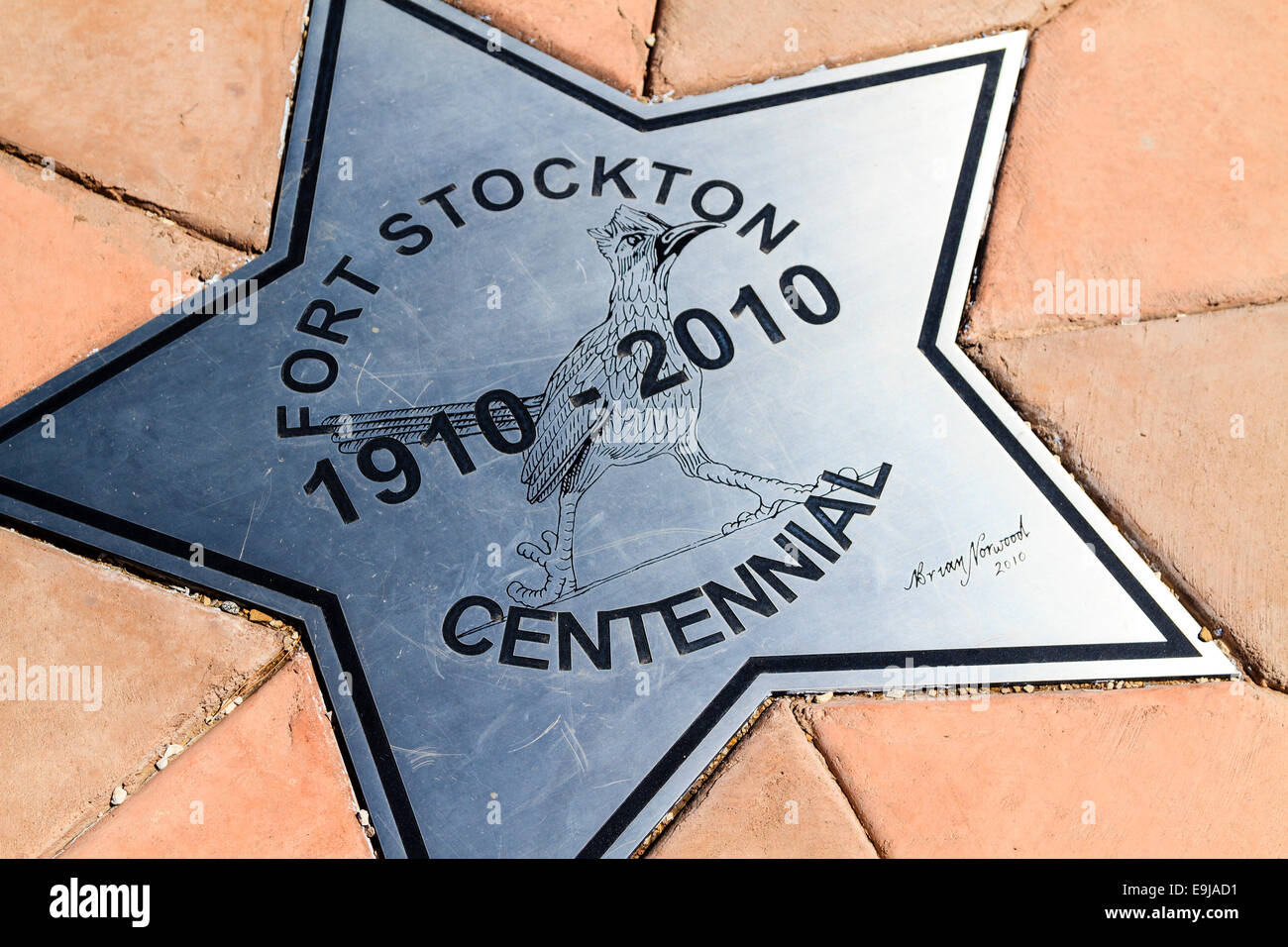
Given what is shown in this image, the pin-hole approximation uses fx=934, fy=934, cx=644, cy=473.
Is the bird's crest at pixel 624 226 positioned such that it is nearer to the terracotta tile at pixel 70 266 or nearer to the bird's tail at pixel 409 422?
the bird's tail at pixel 409 422

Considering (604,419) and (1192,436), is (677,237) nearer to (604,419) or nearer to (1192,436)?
(604,419)

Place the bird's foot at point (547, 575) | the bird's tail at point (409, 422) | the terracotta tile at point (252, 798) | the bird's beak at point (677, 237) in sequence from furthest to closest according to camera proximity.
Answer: the bird's beak at point (677, 237) → the bird's tail at point (409, 422) → the bird's foot at point (547, 575) → the terracotta tile at point (252, 798)

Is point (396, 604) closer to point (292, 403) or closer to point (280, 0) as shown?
point (292, 403)

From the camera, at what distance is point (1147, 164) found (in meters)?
2.19

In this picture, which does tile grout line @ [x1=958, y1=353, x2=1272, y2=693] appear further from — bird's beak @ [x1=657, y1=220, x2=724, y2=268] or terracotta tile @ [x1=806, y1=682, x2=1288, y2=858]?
bird's beak @ [x1=657, y1=220, x2=724, y2=268]

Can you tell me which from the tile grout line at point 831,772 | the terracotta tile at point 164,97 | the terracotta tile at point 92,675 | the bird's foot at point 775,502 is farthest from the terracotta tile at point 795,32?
the terracotta tile at point 92,675

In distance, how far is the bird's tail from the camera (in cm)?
187

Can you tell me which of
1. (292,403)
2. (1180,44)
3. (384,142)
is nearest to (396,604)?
(292,403)

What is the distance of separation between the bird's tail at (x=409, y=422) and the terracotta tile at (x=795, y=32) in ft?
3.10

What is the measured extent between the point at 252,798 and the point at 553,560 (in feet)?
2.22

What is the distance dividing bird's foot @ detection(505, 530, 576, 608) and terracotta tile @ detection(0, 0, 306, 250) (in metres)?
0.95
